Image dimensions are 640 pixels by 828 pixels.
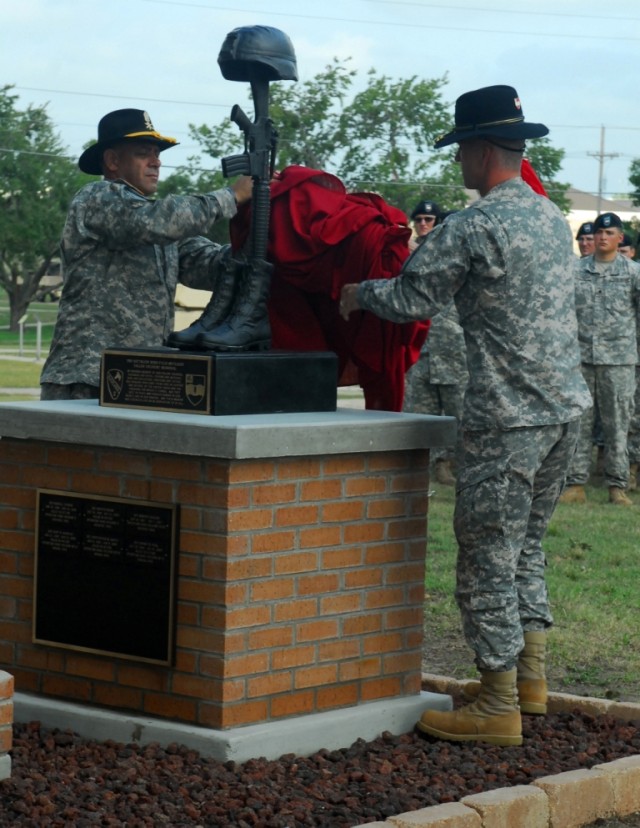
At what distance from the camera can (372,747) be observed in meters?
5.44

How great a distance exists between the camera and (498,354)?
5371 mm

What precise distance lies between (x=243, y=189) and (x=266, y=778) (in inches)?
88.2

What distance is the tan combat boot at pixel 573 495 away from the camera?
12.9 metres

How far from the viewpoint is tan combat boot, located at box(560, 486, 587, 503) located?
12.9 meters

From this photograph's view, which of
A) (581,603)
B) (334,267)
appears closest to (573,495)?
(581,603)

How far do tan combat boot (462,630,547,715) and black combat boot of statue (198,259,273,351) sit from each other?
1517 millimetres

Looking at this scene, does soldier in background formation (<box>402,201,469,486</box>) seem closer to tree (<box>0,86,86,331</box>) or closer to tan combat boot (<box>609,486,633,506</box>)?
tan combat boot (<box>609,486,633,506</box>)

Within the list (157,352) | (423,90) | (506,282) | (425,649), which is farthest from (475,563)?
(423,90)

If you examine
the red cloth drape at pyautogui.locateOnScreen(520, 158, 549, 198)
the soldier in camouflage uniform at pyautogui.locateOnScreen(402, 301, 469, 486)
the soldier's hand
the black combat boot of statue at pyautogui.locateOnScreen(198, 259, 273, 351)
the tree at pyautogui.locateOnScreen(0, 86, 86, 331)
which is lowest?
the soldier in camouflage uniform at pyautogui.locateOnScreen(402, 301, 469, 486)

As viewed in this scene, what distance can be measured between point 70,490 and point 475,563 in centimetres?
145

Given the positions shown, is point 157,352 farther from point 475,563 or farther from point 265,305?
point 475,563

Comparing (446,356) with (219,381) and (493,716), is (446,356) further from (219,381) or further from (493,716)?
(219,381)

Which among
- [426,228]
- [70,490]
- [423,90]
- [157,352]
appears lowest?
[70,490]

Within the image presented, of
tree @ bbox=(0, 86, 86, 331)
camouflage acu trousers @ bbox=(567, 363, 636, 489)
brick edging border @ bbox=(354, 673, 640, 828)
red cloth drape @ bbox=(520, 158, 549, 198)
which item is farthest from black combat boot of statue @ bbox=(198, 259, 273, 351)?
tree @ bbox=(0, 86, 86, 331)
